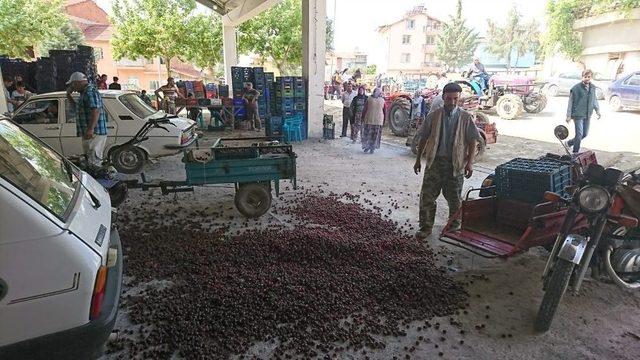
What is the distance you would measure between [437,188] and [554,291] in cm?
196

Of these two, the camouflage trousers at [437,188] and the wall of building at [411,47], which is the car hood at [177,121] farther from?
the wall of building at [411,47]

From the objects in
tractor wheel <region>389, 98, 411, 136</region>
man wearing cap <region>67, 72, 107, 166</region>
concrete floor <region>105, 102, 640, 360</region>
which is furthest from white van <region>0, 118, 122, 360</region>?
tractor wheel <region>389, 98, 411, 136</region>

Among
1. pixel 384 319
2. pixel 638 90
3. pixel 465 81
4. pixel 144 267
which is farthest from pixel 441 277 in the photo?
pixel 638 90

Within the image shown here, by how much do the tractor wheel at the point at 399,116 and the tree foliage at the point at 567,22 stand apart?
843 inches

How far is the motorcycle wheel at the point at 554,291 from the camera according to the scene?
9.87 feet

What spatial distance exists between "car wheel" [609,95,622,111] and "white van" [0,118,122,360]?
19810mm

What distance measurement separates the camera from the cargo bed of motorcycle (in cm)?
360

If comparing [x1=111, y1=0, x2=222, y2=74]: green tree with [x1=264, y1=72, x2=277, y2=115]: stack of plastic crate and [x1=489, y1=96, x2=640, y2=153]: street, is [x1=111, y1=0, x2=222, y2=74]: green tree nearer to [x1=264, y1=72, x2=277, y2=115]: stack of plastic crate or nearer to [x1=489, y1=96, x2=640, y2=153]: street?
[x1=264, y1=72, x2=277, y2=115]: stack of plastic crate

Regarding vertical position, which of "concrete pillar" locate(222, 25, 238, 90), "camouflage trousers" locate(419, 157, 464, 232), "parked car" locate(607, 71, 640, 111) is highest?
"concrete pillar" locate(222, 25, 238, 90)

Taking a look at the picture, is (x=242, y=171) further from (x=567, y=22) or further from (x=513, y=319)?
(x=567, y=22)

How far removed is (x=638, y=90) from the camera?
609 inches

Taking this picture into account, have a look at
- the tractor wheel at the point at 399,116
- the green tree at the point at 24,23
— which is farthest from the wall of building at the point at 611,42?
the green tree at the point at 24,23

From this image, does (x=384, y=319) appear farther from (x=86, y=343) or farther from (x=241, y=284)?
(x=86, y=343)

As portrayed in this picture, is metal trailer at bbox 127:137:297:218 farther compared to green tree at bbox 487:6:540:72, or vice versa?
green tree at bbox 487:6:540:72
